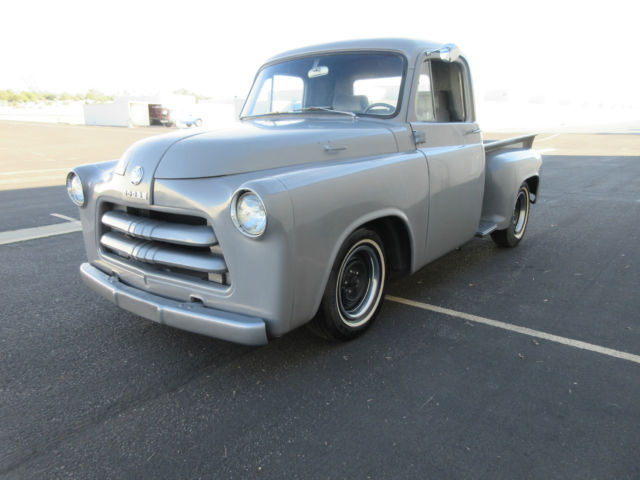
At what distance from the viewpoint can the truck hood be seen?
258 centimetres

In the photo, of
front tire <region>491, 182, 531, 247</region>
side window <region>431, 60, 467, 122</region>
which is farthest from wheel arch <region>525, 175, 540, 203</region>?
side window <region>431, 60, 467, 122</region>

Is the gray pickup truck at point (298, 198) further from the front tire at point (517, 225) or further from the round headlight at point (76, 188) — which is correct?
the front tire at point (517, 225)

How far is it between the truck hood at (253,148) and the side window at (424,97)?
0.51m

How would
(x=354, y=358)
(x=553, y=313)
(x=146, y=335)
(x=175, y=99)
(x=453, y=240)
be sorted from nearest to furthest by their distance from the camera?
(x=354, y=358) → (x=146, y=335) → (x=553, y=313) → (x=453, y=240) → (x=175, y=99)

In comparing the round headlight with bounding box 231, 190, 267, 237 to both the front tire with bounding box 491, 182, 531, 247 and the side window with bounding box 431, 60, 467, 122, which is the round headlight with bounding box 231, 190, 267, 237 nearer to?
the side window with bounding box 431, 60, 467, 122

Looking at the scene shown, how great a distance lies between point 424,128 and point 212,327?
2.18 metres

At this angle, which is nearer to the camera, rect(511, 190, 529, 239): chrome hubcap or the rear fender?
the rear fender

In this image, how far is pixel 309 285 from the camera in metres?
2.51

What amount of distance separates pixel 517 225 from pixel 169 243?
4164mm

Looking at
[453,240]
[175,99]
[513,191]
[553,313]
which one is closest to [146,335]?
[453,240]

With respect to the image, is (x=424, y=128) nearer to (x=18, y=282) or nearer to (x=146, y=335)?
(x=146, y=335)

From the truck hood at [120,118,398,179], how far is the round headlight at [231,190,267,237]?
0.32 metres

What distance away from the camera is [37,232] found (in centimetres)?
581

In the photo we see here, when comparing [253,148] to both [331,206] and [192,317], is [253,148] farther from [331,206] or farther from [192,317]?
[192,317]
